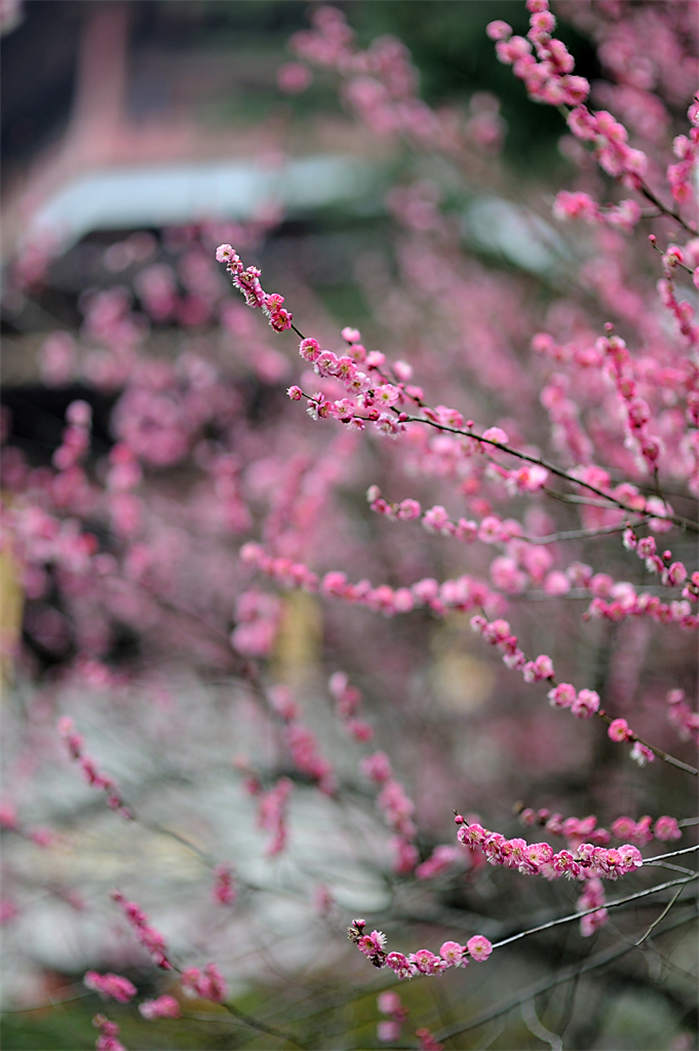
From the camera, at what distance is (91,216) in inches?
281

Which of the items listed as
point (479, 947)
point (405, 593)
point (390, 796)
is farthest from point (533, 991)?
point (405, 593)

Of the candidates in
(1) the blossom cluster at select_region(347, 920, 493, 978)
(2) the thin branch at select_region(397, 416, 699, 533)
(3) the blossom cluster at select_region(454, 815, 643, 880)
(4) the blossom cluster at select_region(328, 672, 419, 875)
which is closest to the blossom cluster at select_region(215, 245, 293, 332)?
(2) the thin branch at select_region(397, 416, 699, 533)

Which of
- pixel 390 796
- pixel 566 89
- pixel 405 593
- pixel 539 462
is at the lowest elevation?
pixel 390 796

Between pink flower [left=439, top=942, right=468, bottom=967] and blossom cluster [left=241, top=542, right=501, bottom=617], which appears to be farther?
blossom cluster [left=241, top=542, right=501, bottom=617]

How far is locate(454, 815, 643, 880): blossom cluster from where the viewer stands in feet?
3.73

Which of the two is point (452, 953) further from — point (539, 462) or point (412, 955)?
point (539, 462)

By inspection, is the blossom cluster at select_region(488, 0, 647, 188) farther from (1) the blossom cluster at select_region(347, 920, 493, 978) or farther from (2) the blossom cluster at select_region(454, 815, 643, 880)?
(1) the blossom cluster at select_region(347, 920, 493, 978)

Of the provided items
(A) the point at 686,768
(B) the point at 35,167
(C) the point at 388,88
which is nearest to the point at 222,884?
(A) the point at 686,768

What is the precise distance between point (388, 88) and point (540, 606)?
2.00 meters

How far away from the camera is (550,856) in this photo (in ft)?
3.88

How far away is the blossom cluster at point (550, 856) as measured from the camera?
1137mm

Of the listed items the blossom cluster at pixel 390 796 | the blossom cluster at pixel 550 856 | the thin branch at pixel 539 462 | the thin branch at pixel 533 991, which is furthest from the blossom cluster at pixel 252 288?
the thin branch at pixel 533 991

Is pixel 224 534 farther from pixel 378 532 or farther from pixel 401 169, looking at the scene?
pixel 401 169

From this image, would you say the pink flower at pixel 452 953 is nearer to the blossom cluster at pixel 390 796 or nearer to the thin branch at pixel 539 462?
the thin branch at pixel 539 462
